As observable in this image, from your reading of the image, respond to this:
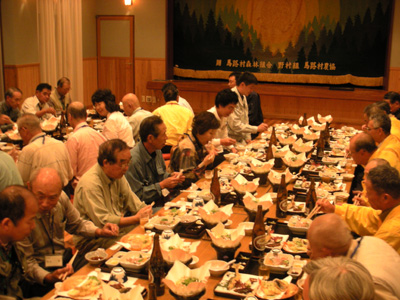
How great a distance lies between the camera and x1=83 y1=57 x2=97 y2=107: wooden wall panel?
1337 cm

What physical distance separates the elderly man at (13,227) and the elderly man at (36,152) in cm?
200

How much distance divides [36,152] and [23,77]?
6.82 m

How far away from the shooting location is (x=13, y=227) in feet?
8.84

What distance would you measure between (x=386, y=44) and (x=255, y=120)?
5.58 meters

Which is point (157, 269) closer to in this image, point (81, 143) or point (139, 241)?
point (139, 241)

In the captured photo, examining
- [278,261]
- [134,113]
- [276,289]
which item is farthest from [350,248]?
[134,113]

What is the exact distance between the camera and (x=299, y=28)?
Answer: 40.8 feet

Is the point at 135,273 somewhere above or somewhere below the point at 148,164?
below

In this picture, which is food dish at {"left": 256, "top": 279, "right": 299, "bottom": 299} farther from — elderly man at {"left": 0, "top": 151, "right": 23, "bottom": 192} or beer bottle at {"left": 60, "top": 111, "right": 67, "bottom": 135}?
beer bottle at {"left": 60, "top": 111, "right": 67, "bottom": 135}

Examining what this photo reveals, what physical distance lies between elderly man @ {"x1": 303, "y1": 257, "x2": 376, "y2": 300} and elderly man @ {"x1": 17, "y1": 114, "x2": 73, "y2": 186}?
3.52 meters

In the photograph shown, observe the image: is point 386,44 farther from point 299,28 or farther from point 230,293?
point 230,293

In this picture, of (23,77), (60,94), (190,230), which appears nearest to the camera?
(190,230)

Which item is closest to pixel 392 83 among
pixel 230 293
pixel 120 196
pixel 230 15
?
pixel 230 15

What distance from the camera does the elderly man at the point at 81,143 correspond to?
→ 5.39 metres
